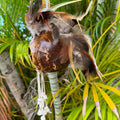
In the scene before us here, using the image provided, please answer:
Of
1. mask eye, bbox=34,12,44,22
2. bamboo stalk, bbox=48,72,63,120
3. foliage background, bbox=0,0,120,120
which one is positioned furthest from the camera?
foliage background, bbox=0,0,120,120

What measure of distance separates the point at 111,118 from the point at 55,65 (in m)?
0.28

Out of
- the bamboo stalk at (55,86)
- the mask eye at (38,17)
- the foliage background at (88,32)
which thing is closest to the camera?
the mask eye at (38,17)

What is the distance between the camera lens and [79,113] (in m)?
0.47

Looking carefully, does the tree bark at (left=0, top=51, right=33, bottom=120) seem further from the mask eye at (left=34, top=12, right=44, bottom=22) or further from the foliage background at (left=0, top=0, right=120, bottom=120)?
the mask eye at (left=34, top=12, right=44, bottom=22)

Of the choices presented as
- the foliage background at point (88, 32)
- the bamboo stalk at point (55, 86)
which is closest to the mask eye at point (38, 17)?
the bamboo stalk at point (55, 86)

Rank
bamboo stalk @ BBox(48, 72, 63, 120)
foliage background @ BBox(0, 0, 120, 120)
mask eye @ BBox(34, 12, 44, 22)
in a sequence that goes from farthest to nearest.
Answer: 1. foliage background @ BBox(0, 0, 120, 120)
2. bamboo stalk @ BBox(48, 72, 63, 120)
3. mask eye @ BBox(34, 12, 44, 22)

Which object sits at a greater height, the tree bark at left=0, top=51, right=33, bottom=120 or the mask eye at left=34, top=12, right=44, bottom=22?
the mask eye at left=34, top=12, right=44, bottom=22

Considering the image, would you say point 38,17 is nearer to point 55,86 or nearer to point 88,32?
point 55,86

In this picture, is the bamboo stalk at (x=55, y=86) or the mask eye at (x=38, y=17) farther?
the bamboo stalk at (x=55, y=86)

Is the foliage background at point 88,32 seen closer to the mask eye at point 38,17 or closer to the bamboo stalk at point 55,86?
the bamboo stalk at point 55,86

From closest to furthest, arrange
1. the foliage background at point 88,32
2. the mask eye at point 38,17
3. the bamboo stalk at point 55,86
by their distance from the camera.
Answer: the mask eye at point 38,17
the bamboo stalk at point 55,86
the foliage background at point 88,32

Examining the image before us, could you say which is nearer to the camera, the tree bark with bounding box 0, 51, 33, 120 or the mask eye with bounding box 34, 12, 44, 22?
the mask eye with bounding box 34, 12, 44, 22

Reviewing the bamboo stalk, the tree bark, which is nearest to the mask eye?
the bamboo stalk

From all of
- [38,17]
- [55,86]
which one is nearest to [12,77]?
[55,86]
